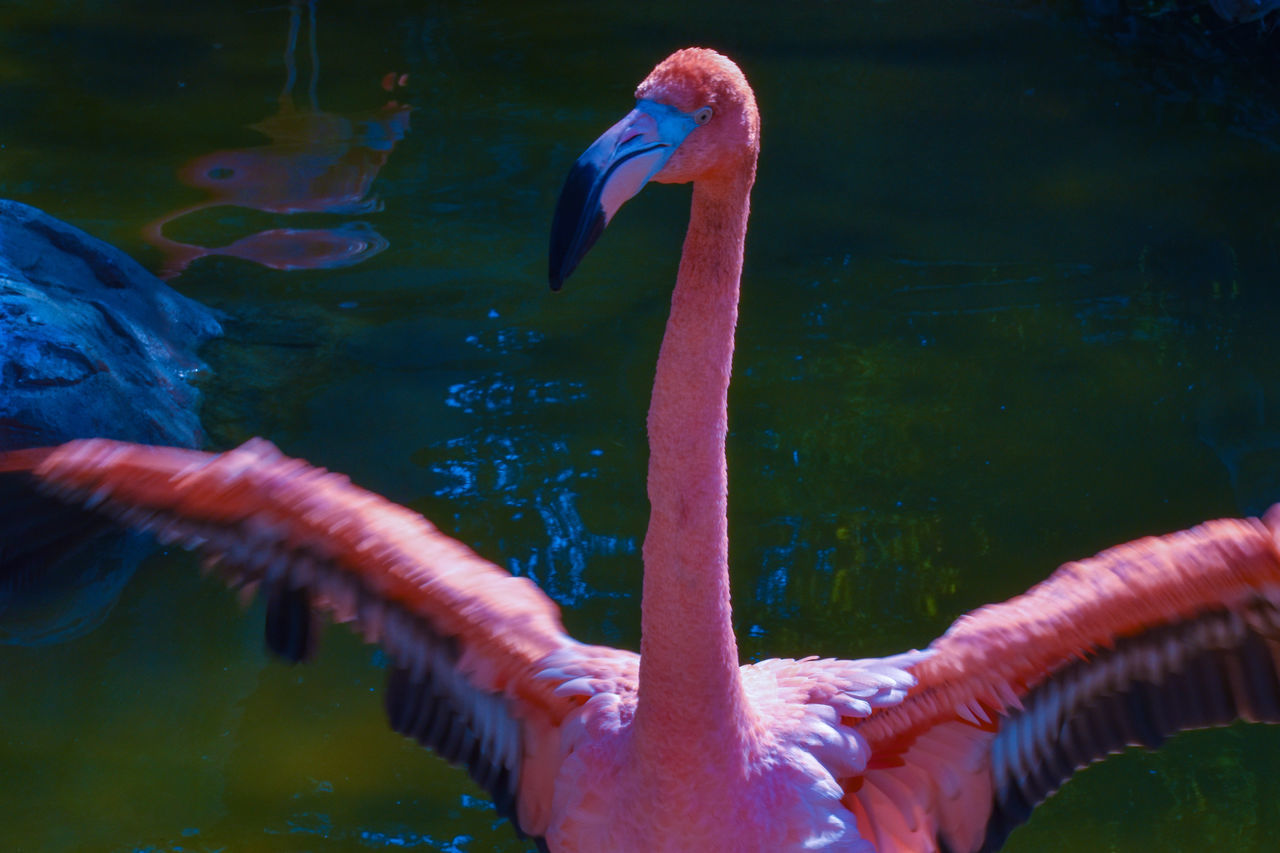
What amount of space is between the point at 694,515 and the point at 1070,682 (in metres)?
0.82

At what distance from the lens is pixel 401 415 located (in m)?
4.86

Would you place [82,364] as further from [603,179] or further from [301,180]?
[603,179]

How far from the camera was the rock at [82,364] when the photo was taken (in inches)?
153

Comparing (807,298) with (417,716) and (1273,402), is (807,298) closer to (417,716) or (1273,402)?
(1273,402)

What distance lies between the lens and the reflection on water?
602 cm

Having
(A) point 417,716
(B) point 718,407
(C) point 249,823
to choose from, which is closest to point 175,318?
(C) point 249,823

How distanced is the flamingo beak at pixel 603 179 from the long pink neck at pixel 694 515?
0.61 feet

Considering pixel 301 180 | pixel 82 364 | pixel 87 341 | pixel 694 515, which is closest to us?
pixel 694 515

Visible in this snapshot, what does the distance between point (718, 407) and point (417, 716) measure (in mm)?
1059

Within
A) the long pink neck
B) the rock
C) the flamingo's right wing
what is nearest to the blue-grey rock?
the rock

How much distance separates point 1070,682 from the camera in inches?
94.7

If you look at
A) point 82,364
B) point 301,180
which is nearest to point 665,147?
point 82,364

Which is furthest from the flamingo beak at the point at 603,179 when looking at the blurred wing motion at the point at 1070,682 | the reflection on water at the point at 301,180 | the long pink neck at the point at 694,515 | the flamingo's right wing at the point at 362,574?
the reflection on water at the point at 301,180

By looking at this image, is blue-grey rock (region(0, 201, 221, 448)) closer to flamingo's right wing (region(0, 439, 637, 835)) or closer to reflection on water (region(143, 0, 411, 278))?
reflection on water (region(143, 0, 411, 278))
